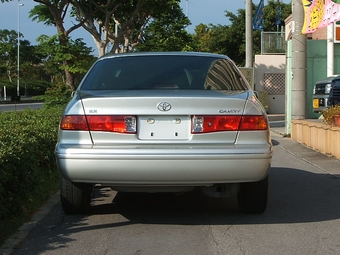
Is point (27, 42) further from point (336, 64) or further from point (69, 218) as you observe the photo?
point (69, 218)

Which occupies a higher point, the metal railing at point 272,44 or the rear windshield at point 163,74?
the metal railing at point 272,44

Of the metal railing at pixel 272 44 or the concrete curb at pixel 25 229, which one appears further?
the metal railing at pixel 272 44

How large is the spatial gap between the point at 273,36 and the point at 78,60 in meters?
13.7

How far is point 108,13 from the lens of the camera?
21.5 m

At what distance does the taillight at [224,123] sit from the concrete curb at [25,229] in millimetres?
1839

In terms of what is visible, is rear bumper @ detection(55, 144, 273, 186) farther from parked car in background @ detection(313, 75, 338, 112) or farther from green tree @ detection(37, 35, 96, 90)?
green tree @ detection(37, 35, 96, 90)

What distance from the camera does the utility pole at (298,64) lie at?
1523cm

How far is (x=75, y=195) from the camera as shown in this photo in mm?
6051

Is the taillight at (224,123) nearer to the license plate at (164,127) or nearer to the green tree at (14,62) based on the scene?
the license plate at (164,127)

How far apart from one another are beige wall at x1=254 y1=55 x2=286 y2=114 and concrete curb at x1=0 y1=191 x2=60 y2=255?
75.5 feet

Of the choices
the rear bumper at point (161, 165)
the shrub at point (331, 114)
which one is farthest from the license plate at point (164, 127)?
the shrub at point (331, 114)

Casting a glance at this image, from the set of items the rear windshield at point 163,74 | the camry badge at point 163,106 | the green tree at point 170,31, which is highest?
the green tree at point 170,31

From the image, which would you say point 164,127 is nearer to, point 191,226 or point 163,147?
point 163,147

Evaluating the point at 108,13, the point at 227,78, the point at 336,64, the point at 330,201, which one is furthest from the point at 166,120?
the point at 108,13
